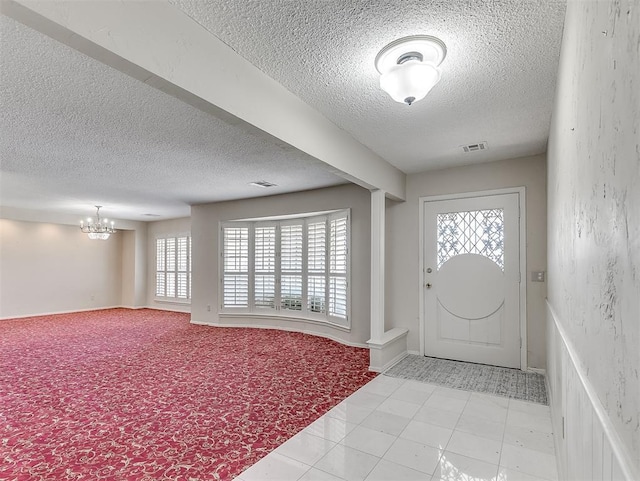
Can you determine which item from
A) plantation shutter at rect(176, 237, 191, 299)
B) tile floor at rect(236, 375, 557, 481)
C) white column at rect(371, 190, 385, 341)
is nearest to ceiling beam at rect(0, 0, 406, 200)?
white column at rect(371, 190, 385, 341)

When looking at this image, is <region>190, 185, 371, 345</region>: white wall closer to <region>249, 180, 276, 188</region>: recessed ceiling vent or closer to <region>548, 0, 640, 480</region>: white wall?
<region>249, 180, 276, 188</region>: recessed ceiling vent

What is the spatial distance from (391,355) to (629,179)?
148 inches

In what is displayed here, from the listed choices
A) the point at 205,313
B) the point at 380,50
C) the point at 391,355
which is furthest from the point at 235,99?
the point at 205,313

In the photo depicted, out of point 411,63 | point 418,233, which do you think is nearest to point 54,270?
point 418,233

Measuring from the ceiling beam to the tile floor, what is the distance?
210 cm

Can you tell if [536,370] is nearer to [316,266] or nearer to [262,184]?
[316,266]

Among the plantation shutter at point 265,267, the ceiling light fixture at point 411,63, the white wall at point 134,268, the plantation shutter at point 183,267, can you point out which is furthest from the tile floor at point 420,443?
the white wall at point 134,268

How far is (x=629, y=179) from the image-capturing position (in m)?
0.68

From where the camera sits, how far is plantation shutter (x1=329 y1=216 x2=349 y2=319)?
5.44 meters

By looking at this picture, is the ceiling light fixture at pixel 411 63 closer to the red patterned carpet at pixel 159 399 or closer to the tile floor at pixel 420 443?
the tile floor at pixel 420 443

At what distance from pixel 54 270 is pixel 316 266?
6.86m

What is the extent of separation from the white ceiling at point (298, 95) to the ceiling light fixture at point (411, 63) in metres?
0.06

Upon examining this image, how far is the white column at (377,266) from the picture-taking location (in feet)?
13.1

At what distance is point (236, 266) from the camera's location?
Answer: 6.83m
